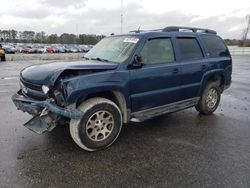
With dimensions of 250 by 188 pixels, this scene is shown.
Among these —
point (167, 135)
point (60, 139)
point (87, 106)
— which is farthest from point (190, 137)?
point (60, 139)

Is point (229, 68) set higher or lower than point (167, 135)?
higher

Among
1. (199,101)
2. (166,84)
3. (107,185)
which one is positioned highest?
(166,84)

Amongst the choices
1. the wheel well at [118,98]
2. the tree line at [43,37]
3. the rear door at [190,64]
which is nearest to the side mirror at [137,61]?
the wheel well at [118,98]

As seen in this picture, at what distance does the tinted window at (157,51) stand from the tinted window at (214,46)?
130 centimetres

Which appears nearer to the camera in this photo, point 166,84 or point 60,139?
point 60,139

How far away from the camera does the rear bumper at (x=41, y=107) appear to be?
11.8ft

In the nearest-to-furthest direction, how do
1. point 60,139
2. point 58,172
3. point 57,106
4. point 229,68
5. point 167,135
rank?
point 58,172 < point 57,106 < point 60,139 < point 167,135 < point 229,68

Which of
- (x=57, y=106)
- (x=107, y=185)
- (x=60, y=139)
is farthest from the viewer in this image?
(x=60, y=139)

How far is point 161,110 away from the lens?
4789 mm

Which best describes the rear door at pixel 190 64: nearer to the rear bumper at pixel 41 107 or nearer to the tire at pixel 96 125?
the tire at pixel 96 125

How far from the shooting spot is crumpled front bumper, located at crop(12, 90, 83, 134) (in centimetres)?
360

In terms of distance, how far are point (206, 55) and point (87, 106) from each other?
3.14 meters

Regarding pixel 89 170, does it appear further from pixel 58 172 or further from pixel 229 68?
pixel 229 68

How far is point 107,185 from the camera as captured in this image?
3.04 meters
